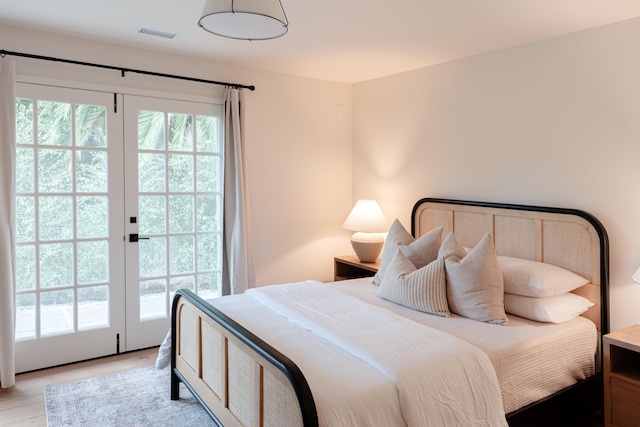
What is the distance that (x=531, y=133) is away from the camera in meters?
3.27

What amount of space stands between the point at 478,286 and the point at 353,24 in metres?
1.77

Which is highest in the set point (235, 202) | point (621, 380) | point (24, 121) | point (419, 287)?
point (24, 121)

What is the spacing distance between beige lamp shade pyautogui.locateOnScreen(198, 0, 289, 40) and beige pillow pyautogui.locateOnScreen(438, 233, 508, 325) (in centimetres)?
165

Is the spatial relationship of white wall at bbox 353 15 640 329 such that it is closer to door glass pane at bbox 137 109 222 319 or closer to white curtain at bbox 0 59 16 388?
door glass pane at bbox 137 109 222 319

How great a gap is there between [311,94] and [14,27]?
2398 mm

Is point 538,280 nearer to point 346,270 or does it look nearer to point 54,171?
point 346,270

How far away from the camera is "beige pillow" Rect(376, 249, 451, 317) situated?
2.80 meters

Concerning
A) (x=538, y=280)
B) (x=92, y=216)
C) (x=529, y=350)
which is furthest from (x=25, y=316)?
(x=538, y=280)

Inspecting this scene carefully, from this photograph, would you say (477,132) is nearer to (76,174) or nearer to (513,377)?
(513,377)

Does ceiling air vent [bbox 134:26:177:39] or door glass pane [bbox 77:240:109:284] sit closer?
ceiling air vent [bbox 134:26:177:39]

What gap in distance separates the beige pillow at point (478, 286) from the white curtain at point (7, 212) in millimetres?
2802

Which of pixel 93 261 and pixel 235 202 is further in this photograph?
pixel 235 202

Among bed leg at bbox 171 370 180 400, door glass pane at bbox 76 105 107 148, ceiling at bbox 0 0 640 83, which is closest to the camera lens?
ceiling at bbox 0 0 640 83

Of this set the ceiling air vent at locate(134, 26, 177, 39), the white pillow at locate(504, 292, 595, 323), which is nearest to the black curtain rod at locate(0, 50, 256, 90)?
the ceiling air vent at locate(134, 26, 177, 39)
